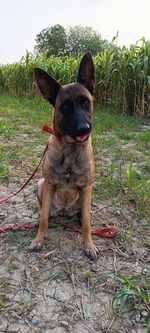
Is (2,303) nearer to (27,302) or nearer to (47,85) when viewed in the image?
A: (27,302)

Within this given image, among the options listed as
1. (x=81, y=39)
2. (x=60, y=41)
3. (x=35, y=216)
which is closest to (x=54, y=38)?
(x=60, y=41)

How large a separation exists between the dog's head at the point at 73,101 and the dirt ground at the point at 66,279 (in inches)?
30.7

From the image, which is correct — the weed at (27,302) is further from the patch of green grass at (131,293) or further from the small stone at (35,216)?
the small stone at (35,216)

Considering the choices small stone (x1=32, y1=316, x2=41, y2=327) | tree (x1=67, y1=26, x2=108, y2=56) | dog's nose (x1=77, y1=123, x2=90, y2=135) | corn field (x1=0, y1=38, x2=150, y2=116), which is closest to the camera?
small stone (x1=32, y1=316, x2=41, y2=327)

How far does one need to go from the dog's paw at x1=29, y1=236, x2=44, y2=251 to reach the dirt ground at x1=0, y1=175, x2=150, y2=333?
32 millimetres

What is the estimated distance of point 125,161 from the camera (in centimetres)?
404

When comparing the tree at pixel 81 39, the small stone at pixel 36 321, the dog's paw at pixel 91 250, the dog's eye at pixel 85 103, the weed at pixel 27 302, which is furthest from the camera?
the tree at pixel 81 39

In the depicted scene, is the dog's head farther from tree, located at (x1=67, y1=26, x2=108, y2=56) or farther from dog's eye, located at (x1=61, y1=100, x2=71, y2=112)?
tree, located at (x1=67, y1=26, x2=108, y2=56)

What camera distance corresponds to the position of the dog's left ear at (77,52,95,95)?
7.06 ft

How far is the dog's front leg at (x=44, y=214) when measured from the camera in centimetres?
226

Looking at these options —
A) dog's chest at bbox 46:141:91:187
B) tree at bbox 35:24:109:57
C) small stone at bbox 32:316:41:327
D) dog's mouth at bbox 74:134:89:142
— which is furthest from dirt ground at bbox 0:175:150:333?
tree at bbox 35:24:109:57

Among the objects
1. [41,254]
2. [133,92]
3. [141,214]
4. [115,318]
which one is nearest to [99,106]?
[133,92]

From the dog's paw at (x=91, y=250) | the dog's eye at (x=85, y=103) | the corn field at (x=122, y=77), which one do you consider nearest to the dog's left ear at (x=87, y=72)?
the dog's eye at (x=85, y=103)

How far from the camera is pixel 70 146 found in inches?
86.4
